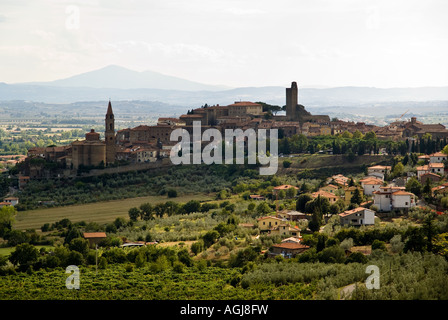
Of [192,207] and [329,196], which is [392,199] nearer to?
[329,196]

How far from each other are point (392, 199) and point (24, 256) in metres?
13.5

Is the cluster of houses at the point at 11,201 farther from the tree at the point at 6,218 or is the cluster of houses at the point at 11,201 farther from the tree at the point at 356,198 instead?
the tree at the point at 356,198

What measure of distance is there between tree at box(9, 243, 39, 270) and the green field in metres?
7.29

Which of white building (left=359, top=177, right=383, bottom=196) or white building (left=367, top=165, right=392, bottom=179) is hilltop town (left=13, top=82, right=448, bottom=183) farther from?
white building (left=359, top=177, right=383, bottom=196)

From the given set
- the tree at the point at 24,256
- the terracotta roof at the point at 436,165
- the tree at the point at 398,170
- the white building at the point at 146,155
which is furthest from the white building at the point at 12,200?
the terracotta roof at the point at 436,165

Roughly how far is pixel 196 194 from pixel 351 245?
Result: 54.3 feet

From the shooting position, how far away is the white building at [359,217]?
26922 mm

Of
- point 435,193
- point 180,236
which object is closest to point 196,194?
point 180,236

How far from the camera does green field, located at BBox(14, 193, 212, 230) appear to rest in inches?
1309

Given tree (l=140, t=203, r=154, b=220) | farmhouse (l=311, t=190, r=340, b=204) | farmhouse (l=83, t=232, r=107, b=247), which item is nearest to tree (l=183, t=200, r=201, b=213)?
tree (l=140, t=203, r=154, b=220)

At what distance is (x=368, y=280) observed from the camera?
18.4 meters

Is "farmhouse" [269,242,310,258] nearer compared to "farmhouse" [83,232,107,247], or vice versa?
"farmhouse" [269,242,310,258]

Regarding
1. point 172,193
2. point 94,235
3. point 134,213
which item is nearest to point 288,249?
point 94,235
